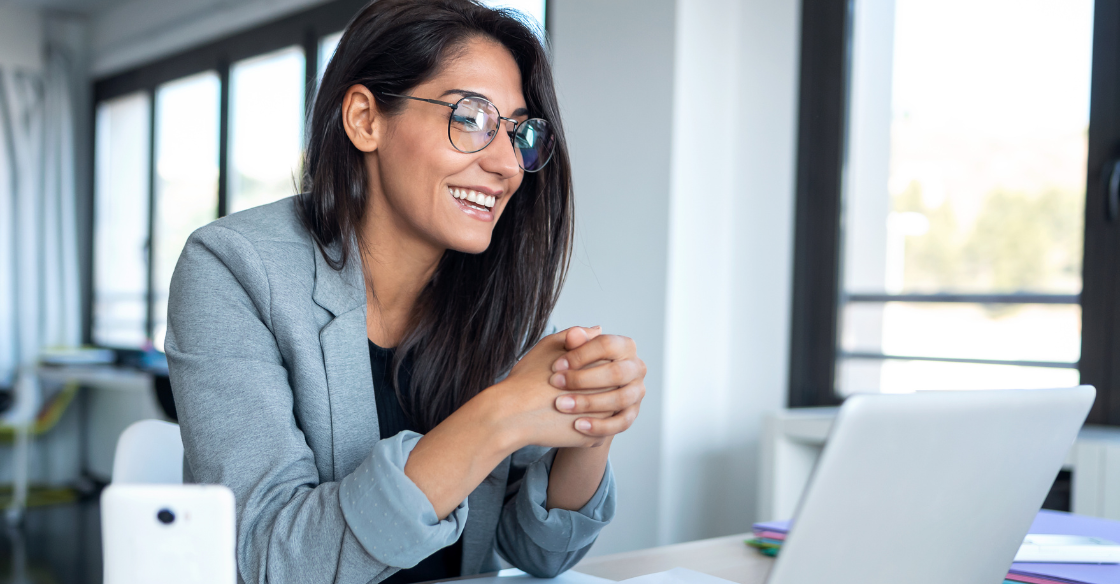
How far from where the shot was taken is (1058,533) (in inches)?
49.3

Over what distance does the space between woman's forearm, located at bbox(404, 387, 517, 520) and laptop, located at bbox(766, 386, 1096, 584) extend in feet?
1.27

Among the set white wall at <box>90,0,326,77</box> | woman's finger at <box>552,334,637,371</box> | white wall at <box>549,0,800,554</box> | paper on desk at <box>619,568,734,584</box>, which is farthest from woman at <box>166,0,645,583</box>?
white wall at <box>90,0,326,77</box>

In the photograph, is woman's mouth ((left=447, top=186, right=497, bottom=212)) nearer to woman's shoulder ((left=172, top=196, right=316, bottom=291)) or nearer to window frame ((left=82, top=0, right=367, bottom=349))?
woman's shoulder ((left=172, top=196, right=316, bottom=291))

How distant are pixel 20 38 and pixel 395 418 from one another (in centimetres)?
518

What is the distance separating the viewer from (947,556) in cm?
70

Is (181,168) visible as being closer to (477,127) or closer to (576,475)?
(477,127)

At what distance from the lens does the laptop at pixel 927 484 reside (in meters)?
0.56

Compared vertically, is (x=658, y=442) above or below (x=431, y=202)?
below

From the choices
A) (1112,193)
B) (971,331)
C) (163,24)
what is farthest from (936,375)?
(163,24)

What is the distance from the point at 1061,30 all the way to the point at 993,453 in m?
2.01

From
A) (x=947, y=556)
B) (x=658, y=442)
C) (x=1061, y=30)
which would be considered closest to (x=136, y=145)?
(x=658, y=442)

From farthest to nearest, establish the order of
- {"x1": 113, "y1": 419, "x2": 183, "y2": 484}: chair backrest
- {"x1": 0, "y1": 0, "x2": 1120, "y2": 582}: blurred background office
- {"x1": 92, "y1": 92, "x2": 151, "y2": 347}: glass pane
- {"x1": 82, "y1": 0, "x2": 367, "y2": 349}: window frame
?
1. {"x1": 92, "y1": 92, "x2": 151, "y2": 347}: glass pane
2. {"x1": 82, "y1": 0, "x2": 367, "y2": 349}: window frame
3. {"x1": 0, "y1": 0, "x2": 1120, "y2": 582}: blurred background office
4. {"x1": 113, "y1": 419, "x2": 183, "y2": 484}: chair backrest

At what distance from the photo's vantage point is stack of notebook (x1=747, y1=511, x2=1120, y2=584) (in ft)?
3.26

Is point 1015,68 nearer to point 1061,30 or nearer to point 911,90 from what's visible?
point 1061,30
